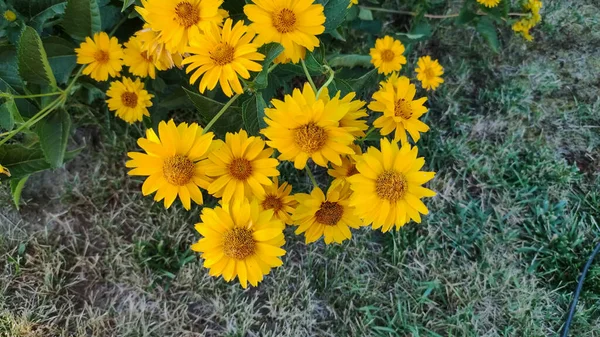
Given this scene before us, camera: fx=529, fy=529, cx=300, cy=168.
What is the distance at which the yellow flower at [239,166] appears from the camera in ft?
3.88

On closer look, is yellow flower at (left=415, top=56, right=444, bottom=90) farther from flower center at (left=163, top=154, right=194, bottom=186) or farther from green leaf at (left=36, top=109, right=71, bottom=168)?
green leaf at (left=36, top=109, right=71, bottom=168)

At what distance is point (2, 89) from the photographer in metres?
1.57

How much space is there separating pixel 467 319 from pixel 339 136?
1.15 m

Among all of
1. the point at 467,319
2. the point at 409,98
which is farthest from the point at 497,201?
the point at 409,98

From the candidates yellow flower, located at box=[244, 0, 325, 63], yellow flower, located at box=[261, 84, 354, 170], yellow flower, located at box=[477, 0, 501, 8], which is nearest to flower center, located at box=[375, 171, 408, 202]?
yellow flower, located at box=[261, 84, 354, 170]

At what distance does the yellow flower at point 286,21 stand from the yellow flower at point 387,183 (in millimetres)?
298

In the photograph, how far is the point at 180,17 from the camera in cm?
121

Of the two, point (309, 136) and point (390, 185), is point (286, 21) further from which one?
point (390, 185)

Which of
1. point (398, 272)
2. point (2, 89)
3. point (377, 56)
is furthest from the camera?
point (398, 272)

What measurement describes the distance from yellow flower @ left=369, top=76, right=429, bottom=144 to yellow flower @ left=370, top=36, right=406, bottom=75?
1.65ft

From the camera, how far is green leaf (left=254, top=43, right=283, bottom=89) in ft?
3.91

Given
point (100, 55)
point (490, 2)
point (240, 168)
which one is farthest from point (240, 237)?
point (490, 2)

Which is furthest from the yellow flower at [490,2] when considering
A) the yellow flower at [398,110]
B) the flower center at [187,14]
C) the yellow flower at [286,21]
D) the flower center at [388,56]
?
the flower center at [187,14]

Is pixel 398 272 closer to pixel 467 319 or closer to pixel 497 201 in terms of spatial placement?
pixel 467 319
